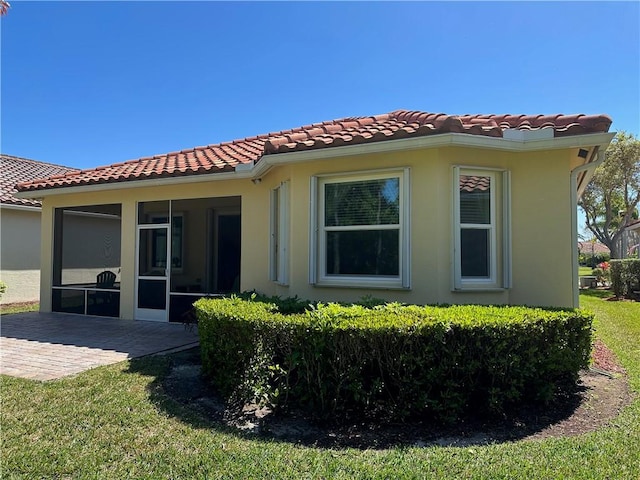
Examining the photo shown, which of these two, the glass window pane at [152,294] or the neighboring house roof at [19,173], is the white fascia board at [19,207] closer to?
the neighboring house roof at [19,173]

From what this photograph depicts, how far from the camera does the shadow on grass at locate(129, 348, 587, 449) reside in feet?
13.1

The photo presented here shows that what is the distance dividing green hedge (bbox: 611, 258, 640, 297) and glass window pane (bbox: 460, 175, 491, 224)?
15380 millimetres

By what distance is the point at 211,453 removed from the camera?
11.9ft

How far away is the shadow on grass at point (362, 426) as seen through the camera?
401 centimetres

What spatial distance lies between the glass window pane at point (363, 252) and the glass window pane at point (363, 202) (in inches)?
8.2

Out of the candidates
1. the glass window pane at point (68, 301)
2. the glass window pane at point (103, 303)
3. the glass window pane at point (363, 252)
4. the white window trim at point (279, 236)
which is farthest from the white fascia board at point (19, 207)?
the glass window pane at point (363, 252)

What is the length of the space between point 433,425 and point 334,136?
4761 millimetres

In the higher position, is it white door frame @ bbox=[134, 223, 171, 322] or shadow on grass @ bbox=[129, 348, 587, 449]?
white door frame @ bbox=[134, 223, 171, 322]

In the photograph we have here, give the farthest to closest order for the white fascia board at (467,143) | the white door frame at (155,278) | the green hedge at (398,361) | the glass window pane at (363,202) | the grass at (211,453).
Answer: the white door frame at (155,278) < the glass window pane at (363,202) < the white fascia board at (467,143) < the green hedge at (398,361) < the grass at (211,453)

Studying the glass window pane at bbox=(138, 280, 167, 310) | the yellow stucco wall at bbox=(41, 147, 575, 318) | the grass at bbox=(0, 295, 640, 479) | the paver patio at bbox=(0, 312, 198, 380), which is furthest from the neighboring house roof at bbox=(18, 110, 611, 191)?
the grass at bbox=(0, 295, 640, 479)

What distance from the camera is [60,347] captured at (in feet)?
26.1

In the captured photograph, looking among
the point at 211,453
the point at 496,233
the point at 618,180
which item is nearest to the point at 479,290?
the point at 496,233

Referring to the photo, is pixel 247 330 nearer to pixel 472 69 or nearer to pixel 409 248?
pixel 409 248

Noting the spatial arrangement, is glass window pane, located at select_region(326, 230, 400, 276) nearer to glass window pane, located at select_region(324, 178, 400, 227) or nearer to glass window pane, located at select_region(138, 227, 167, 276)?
glass window pane, located at select_region(324, 178, 400, 227)
